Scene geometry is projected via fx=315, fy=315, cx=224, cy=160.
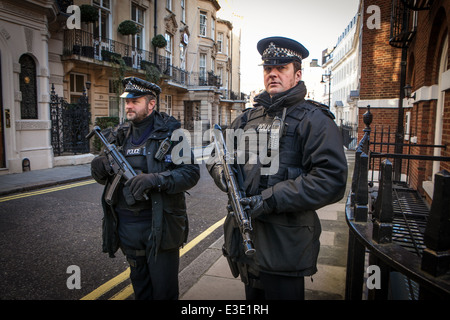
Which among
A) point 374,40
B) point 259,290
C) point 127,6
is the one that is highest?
point 127,6

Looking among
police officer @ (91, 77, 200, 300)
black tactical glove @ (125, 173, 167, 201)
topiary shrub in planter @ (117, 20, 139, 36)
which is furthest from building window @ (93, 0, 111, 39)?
black tactical glove @ (125, 173, 167, 201)

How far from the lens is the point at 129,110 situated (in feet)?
9.37

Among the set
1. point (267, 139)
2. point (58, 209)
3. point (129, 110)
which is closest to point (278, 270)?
point (267, 139)

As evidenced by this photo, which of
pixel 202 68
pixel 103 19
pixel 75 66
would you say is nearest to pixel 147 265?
pixel 75 66

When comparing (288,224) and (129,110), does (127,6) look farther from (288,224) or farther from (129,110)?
(288,224)

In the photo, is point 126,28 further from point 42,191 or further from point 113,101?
point 42,191

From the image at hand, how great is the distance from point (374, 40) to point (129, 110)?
29.5 feet

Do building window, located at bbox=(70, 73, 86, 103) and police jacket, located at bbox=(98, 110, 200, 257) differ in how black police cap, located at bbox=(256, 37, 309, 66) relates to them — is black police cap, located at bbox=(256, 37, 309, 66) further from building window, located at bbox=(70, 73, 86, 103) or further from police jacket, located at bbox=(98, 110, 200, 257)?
building window, located at bbox=(70, 73, 86, 103)

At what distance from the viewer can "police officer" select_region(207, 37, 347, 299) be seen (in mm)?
1929

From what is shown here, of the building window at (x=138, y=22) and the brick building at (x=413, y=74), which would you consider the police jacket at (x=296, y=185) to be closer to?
the brick building at (x=413, y=74)

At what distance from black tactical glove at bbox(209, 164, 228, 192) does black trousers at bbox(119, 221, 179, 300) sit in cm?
77

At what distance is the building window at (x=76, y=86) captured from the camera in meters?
14.6

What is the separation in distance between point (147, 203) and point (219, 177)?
30.5 inches

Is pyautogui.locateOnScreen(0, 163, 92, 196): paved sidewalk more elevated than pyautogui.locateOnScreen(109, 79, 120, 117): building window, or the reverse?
pyautogui.locateOnScreen(109, 79, 120, 117): building window
